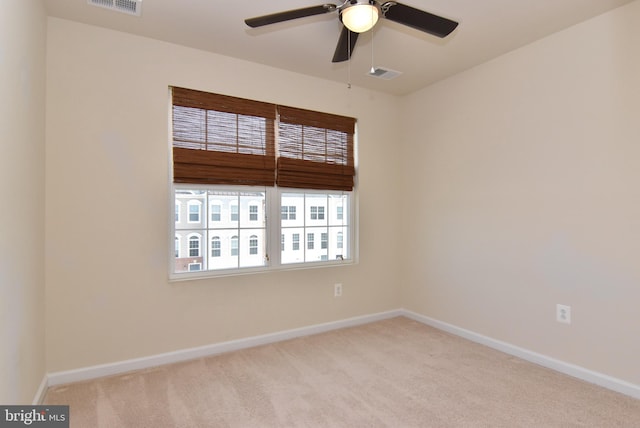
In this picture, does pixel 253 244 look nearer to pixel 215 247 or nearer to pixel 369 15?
pixel 215 247

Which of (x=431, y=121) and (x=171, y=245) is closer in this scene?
(x=171, y=245)

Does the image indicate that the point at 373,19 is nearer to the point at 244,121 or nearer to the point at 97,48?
the point at 244,121

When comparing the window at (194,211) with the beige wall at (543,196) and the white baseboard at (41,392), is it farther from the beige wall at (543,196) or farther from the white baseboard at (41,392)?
the beige wall at (543,196)

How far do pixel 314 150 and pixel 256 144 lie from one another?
0.63m

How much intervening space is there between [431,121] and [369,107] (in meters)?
0.71

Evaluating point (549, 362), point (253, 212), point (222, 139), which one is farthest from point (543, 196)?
point (222, 139)

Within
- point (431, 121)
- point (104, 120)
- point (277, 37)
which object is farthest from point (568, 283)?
point (104, 120)

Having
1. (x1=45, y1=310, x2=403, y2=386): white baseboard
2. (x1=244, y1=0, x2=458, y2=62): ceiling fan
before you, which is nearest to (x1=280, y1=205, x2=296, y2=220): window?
(x1=45, y1=310, x2=403, y2=386): white baseboard

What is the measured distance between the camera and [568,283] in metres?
2.60

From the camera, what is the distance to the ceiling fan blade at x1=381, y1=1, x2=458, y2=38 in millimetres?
1876

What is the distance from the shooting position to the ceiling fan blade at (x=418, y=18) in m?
1.88

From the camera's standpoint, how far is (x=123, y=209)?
267cm

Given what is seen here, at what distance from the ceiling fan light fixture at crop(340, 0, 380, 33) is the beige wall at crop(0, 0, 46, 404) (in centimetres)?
164

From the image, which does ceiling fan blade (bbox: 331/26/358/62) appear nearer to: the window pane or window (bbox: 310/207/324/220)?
the window pane
